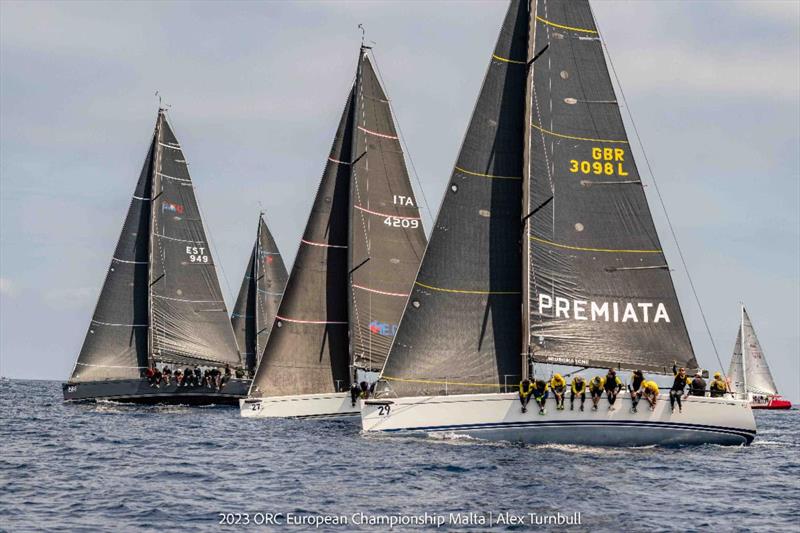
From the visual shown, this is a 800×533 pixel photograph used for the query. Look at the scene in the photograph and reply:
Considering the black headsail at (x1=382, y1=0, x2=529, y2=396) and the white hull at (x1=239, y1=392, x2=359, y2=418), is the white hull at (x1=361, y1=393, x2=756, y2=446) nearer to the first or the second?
the black headsail at (x1=382, y1=0, x2=529, y2=396)

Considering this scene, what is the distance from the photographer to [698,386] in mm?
31031

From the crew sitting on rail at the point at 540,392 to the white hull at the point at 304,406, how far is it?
579 inches

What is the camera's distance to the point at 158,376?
57.0m

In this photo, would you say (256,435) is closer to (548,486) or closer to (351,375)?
(351,375)

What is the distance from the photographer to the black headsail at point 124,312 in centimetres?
5734

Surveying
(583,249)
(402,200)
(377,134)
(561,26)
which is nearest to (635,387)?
(583,249)

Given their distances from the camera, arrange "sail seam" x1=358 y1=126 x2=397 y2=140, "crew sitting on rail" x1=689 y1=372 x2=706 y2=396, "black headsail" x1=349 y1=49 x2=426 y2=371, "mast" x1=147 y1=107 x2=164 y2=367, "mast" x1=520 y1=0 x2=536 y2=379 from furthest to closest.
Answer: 1. "mast" x1=147 y1=107 x2=164 y2=367
2. "sail seam" x1=358 y1=126 x2=397 y2=140
3. "black headsail" x1=349 y1=49 x2=426 y2=371
4. "mast" x1=520 y1=0 x2=536 y2=379
5. "crew sitting on rail" x1=689 y1=372 x2=706 y2=396

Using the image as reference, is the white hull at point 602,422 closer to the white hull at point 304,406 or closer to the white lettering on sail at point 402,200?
the white hull at point 304,406

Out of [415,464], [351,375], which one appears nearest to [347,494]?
[415,464]

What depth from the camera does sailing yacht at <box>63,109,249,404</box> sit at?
57281 mm

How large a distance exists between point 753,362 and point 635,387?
69.1 metres

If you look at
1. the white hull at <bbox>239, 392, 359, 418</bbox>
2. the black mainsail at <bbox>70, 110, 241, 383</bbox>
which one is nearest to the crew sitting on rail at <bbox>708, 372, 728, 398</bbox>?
the white hull at <bbox>239, 392, 359, 418</bbox>

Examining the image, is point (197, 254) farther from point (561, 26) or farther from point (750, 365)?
point (750, 365)

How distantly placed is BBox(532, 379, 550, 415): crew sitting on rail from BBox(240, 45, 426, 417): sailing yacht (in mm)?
14979
